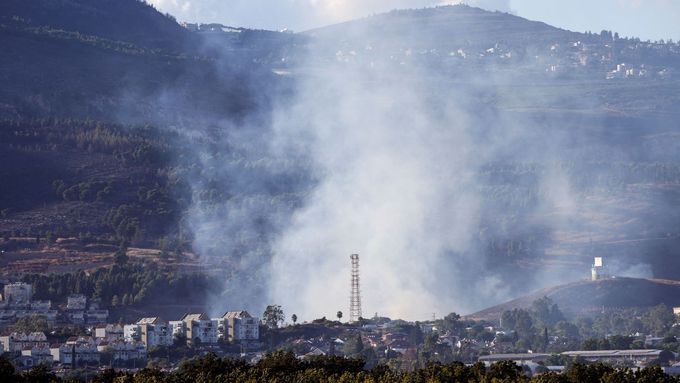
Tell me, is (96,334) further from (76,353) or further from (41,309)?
(41,309)

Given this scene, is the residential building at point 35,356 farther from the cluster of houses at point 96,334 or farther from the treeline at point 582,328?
the treeline at point 582,328

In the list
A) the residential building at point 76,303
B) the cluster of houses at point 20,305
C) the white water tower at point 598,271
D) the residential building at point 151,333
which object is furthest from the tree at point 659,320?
the cluster of houses at point 20,305

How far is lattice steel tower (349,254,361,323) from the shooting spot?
102 metres

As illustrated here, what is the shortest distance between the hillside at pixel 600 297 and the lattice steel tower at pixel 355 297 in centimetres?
737

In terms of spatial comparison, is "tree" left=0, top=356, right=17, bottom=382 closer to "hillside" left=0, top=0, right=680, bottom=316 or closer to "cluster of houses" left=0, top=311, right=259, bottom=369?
"cluster of houses" left=0, top=311, right=259, bottom=369

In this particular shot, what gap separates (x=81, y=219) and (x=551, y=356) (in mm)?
48986

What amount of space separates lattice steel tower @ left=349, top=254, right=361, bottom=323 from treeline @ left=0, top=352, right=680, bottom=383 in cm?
3963

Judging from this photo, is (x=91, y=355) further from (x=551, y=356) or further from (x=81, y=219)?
(x=81, y=219)

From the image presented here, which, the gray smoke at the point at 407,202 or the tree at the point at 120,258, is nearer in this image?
the tree at the point at 120,258

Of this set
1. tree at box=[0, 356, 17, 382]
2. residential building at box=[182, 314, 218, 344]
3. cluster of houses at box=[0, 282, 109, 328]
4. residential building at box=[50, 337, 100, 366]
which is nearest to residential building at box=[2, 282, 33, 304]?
cluster of houses at box=[0, 282, 109, 328]

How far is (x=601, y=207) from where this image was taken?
14450 cm

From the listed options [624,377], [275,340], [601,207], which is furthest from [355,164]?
[624,377]

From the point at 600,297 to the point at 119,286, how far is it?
106ft

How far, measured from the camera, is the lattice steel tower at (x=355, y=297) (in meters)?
102
